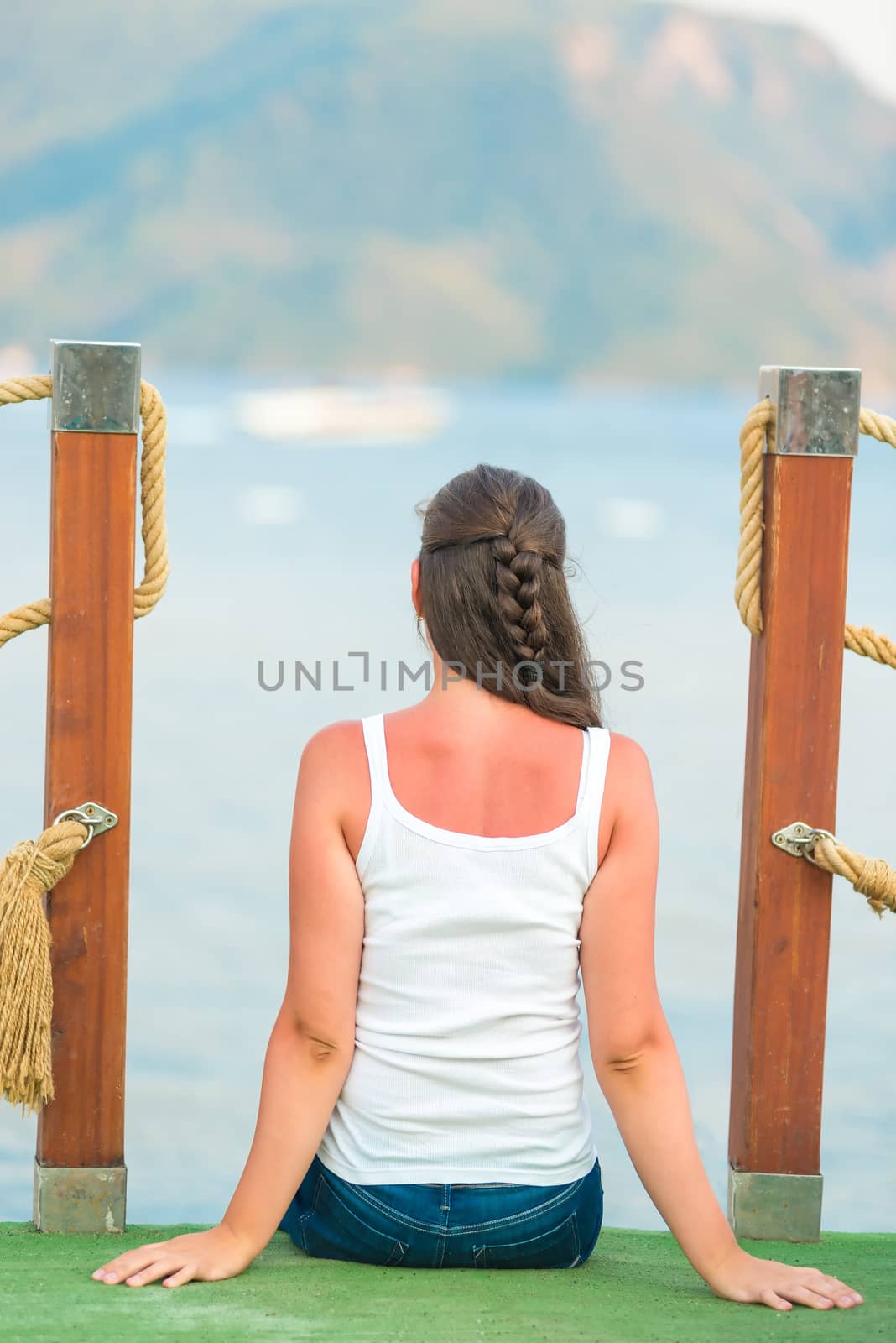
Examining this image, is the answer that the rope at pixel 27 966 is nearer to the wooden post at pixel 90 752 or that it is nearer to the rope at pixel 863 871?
the wooden post at pixel 90 752

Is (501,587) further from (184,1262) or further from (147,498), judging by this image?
(184,1262)

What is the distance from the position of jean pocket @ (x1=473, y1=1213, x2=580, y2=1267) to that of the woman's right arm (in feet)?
0.32

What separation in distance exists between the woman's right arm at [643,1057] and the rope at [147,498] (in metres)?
0.58

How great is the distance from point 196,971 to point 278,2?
4425cm

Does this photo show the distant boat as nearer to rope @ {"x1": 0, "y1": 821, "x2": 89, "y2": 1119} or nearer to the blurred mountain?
the blurred mountain

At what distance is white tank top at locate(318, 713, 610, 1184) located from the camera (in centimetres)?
137

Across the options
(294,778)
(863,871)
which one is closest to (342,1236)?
(863,871)

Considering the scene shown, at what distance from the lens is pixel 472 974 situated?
54.4 inches

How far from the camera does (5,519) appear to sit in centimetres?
1190

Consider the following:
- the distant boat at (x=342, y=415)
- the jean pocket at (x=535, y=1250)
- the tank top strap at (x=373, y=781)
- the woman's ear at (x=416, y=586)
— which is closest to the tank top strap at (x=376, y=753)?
the tank top strap at (x=373, y=781)

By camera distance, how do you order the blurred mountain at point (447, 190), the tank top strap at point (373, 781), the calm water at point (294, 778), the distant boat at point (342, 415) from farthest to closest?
the blurred mountain at point (447, 190)
the distant boat at point (342, 415)
the calm water at point (294, 778)
the tank top strap at point (373, 781)

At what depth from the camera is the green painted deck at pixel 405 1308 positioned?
4.18 feet

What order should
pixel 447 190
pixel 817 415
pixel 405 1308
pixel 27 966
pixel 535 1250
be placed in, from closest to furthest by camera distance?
pixel 405 1308 < pixel 535 1250 < pixel 27 966 < pixel 817 415 < pixel 447 190

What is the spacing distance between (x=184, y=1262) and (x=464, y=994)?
0.36 meters
